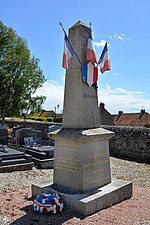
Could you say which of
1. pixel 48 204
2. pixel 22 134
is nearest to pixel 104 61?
pixel 48 204

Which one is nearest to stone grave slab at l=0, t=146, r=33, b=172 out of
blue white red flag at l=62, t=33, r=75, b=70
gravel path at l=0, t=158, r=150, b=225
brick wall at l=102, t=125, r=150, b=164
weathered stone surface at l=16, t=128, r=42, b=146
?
gravel path at l=0, t=158, r=150, b=225

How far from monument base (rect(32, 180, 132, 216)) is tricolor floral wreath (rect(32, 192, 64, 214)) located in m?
0.23

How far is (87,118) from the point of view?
17.2 ft

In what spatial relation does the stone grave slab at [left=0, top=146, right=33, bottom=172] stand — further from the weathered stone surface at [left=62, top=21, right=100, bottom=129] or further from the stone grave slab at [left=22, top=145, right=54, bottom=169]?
the weathered stone surface at [left=62, top=21, right=100, bottom=129]

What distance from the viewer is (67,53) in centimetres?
511

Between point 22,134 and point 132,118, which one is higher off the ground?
point 132,118

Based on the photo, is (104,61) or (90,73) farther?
(104,61)

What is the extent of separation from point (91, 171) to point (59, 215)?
1.07m

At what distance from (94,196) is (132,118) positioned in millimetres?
43038

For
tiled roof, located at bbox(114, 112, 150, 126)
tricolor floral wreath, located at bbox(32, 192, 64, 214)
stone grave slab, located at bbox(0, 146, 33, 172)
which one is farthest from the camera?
tiled roof, located at bbox(114, 112, 150, 126)

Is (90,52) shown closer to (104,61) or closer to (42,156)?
(104,61)

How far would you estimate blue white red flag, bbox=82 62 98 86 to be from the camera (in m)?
5.15

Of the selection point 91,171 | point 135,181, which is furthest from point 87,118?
Result: point 135,181

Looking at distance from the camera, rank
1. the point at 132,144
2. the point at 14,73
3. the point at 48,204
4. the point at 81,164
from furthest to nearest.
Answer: the point at 14,73 < the point at 132,144 < the point at 81,164 < the point at 48,204
